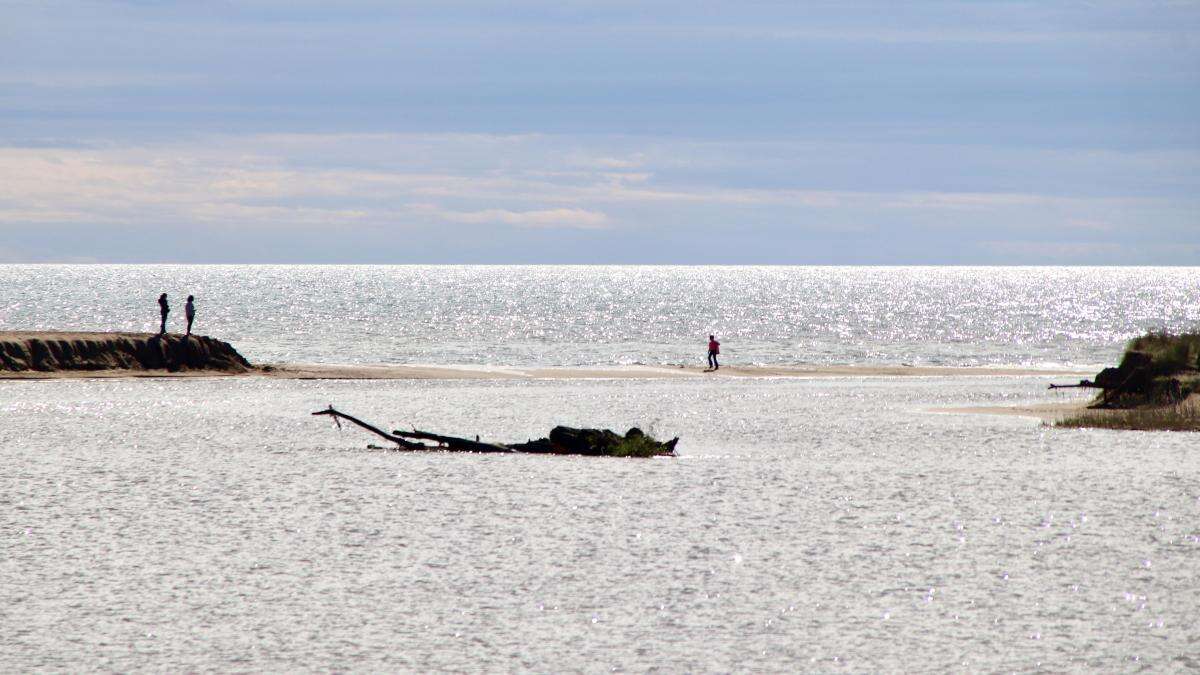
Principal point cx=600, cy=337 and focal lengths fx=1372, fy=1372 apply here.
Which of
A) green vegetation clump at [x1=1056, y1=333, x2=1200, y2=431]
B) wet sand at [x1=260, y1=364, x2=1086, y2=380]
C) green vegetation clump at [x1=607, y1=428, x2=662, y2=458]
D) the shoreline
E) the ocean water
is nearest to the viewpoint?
green vegetation clump at [x1=607, y1=428, x2=662, y2=458]

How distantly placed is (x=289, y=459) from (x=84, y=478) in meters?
4.26

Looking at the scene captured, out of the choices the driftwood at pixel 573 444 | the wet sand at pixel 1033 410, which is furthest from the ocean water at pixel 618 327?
the driftwood at pixel 573 444

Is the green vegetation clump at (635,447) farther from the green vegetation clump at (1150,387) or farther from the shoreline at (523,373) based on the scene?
the shoreline at (523,373)

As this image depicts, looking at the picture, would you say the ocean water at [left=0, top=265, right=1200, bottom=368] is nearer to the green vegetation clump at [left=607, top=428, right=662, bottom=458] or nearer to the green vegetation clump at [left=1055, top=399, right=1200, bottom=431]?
the green vegetation clump at [left=1055, top=399, right=1200, bottom=431]

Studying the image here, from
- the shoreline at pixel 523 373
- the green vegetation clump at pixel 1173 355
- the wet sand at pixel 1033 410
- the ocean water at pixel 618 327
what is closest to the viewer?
the wet sand at pixel 1033 410

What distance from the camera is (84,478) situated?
22.1 metres

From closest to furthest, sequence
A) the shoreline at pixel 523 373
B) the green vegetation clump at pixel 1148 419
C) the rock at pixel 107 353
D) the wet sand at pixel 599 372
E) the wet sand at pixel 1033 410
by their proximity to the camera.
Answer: the green vegetation clump at pixel 1148 419, the wet sand at pixel 1033 410, the rock at pixel 107 353, the shoreline at pixel 523 373, the wet sand at pixel 599 372

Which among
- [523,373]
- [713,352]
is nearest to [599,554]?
[523,373]

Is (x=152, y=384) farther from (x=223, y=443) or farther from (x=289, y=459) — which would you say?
(x=289, y=459)

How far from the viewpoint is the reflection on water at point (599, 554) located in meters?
11.8

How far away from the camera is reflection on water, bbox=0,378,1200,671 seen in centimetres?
1179

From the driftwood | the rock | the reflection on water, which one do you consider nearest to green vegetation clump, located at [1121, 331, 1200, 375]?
the reflection on water

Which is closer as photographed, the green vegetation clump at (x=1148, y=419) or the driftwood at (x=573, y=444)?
the driftwood at (x=573, y=444)

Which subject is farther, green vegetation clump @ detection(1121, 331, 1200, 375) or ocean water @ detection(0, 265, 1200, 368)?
ocean water @ detection(0, 265, 1200, 368)
